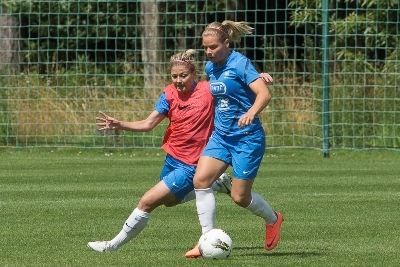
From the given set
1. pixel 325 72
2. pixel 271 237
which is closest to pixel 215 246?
pixel 271 237

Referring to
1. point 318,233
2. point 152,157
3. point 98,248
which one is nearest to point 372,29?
point 152,157

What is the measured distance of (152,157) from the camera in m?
→ 17.8

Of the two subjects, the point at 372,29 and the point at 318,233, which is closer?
the point at 318,233

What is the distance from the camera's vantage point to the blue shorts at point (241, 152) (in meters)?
8.47

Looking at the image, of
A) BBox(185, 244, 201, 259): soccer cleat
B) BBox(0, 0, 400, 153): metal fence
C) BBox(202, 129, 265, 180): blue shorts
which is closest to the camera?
BBox(185, 244, 201, 259): soccer cleat

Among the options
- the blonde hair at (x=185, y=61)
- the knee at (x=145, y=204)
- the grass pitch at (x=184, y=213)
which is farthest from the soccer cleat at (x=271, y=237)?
the blonde hair at (x=185, y=61)

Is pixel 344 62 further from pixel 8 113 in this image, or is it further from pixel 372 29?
pixel 8 113

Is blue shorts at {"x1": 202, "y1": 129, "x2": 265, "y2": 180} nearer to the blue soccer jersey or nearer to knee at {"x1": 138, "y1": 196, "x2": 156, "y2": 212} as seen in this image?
the blue soccer jersey

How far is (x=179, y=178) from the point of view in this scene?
28.5 feet

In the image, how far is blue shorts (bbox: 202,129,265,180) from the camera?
333 inches

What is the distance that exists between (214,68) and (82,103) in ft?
37.0

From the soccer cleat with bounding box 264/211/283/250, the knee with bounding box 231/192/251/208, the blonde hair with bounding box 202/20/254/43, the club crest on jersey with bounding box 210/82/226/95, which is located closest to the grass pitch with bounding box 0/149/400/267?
the soccer cleat with bounding box 264/211/283/250

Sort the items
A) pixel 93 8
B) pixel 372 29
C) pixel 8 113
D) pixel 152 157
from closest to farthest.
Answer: pixel 152 157
pixel 8 113
pixel 372 29
pixel 93 8

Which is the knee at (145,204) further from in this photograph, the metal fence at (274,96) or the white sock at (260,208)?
the metal fence at (274,96)
